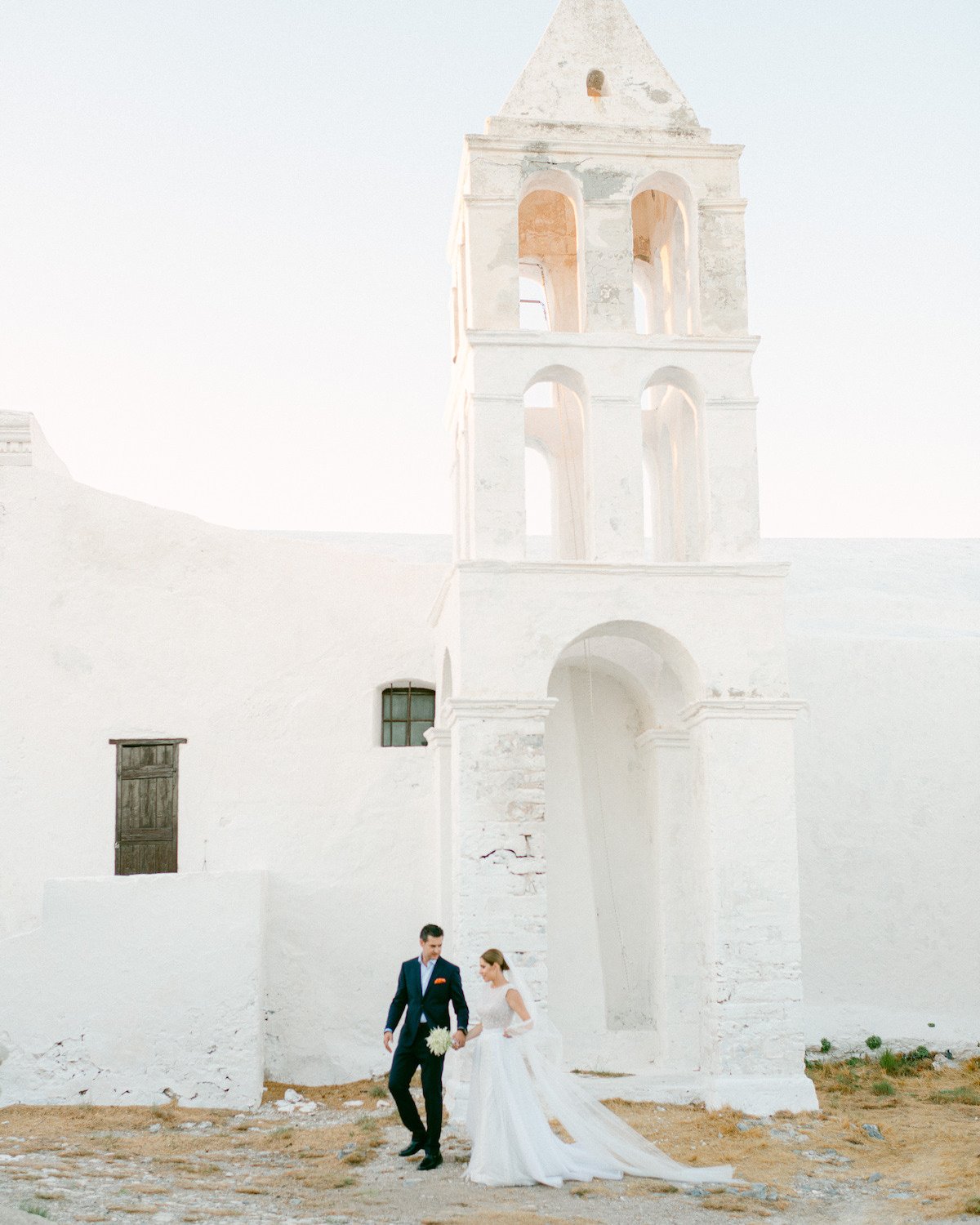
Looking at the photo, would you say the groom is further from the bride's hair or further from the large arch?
the large arch

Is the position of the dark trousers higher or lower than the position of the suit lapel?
lower

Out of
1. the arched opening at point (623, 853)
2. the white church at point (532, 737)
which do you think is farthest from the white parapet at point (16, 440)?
the arched opening at point (623, 853)

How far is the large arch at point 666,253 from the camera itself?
1317cm

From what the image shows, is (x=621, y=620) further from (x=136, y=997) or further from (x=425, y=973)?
(x=136, y=997)

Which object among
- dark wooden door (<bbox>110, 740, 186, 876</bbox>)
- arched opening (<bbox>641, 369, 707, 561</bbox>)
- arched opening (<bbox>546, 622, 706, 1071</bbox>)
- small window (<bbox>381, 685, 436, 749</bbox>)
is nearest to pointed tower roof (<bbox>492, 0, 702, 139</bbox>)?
arched opening (<bbox>641, 369, 707, 561</bbox>)

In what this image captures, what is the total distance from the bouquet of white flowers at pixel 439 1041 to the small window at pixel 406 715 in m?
5.69

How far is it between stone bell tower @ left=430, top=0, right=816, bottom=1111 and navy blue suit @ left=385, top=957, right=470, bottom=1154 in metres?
2.03

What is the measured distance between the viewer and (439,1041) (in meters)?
9.12

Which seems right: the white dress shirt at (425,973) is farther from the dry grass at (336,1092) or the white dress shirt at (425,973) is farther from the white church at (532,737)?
the dry grass at (336,1092)

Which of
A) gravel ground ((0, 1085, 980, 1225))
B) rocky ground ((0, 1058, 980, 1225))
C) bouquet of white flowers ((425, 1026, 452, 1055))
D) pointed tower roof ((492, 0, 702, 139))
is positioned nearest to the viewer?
gravel ground ((0, 1085, 980, 1225))

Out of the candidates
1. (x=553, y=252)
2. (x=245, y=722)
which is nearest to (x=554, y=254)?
(x=553, y=252)

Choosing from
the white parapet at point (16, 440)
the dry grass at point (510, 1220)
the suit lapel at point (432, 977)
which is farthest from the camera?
the white parapet at point (16, 440)

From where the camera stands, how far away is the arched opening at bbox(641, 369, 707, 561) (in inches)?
512

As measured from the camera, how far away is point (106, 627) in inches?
580
